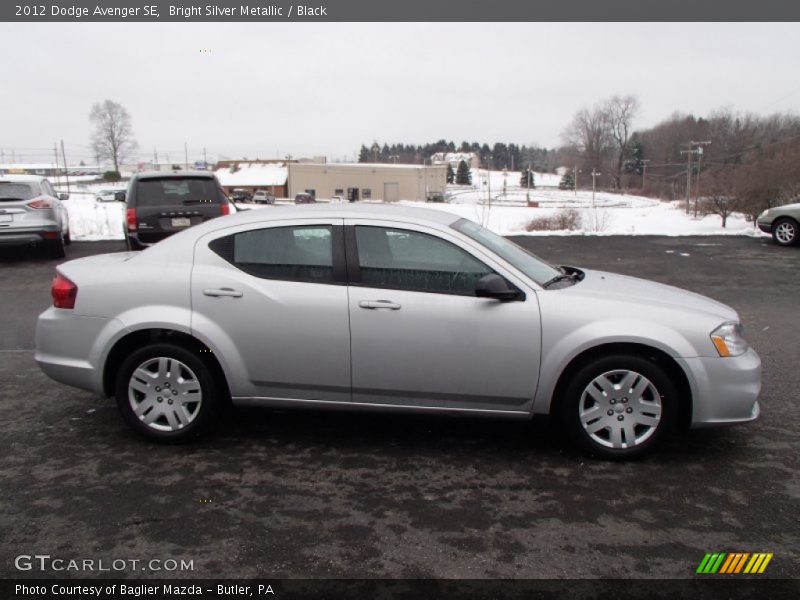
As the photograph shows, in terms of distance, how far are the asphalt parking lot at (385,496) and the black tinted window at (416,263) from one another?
109 cm

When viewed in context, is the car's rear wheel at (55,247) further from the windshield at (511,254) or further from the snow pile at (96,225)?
the windshield at (511,254)

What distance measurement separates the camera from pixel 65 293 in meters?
4.20

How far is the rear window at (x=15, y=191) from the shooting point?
11617 mm

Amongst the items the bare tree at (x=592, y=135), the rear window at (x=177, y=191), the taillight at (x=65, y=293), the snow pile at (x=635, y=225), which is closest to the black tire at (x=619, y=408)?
the snow pile at (x=635, y=225)

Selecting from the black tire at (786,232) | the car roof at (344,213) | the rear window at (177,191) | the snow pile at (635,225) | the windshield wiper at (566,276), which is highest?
the rear window at (177,191)

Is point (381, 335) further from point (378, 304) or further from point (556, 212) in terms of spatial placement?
point (556, 212)

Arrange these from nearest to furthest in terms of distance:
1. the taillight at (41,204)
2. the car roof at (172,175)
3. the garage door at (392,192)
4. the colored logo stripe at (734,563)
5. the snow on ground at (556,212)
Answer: the colored logo stripe at (734,563) < the car roof at (172,175) < the taillight at (41,204) < the snow on ground at (556,212) < the garage door at (392,192)

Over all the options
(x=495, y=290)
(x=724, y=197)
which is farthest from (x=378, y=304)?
(x=724, y=197)

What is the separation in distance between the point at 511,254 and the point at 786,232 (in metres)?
13.6

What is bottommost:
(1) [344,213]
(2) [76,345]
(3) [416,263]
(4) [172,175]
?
(2) [76,345]

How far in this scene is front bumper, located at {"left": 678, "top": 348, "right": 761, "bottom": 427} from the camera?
12.4 feet

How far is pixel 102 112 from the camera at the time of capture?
96938 mm

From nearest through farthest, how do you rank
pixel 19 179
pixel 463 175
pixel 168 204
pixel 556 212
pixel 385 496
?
pixel 385 496 → pixel 168 204 → pixel 19 179 → pixel 556 212 → pixel 463 175

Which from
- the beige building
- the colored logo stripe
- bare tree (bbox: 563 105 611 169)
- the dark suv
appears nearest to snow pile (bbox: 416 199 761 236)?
the colored logo stripe
